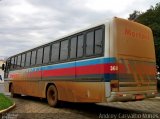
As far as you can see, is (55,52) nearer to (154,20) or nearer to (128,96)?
(128,96)

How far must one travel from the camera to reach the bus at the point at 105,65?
1127 centimetres

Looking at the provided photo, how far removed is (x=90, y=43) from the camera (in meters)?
12.4

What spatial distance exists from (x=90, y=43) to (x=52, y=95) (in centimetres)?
425

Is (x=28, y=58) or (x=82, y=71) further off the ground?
(x=28, y=58)

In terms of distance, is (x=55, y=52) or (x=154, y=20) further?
(x=154, y=20)

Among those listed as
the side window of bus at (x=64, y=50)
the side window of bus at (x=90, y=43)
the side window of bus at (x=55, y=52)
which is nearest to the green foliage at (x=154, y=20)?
the side window of bus at (x=55, y=52)

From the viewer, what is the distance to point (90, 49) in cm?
1237

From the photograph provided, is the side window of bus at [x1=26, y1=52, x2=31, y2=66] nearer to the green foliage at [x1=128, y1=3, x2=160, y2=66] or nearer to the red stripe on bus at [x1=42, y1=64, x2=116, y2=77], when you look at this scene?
the red stripe on bus at [x1=42, y1=64, x2=116, y2=77]

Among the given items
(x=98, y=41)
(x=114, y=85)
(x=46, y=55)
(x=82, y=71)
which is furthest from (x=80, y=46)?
(x=46, y=55)

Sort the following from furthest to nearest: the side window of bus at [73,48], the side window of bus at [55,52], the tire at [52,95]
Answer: the side window of bus at [55,52] → the tire at [52,95] → the side window of bus at [73,48]

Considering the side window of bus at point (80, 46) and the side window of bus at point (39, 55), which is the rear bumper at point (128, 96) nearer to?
the side window of bus at point (80, 46)

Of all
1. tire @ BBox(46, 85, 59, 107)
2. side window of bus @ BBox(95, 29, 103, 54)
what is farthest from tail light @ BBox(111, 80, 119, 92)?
tire @ BBox(46, 85, 59, 107)

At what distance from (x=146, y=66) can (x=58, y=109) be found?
174 inches

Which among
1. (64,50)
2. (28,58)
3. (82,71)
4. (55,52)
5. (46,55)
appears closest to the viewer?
(82,71)
